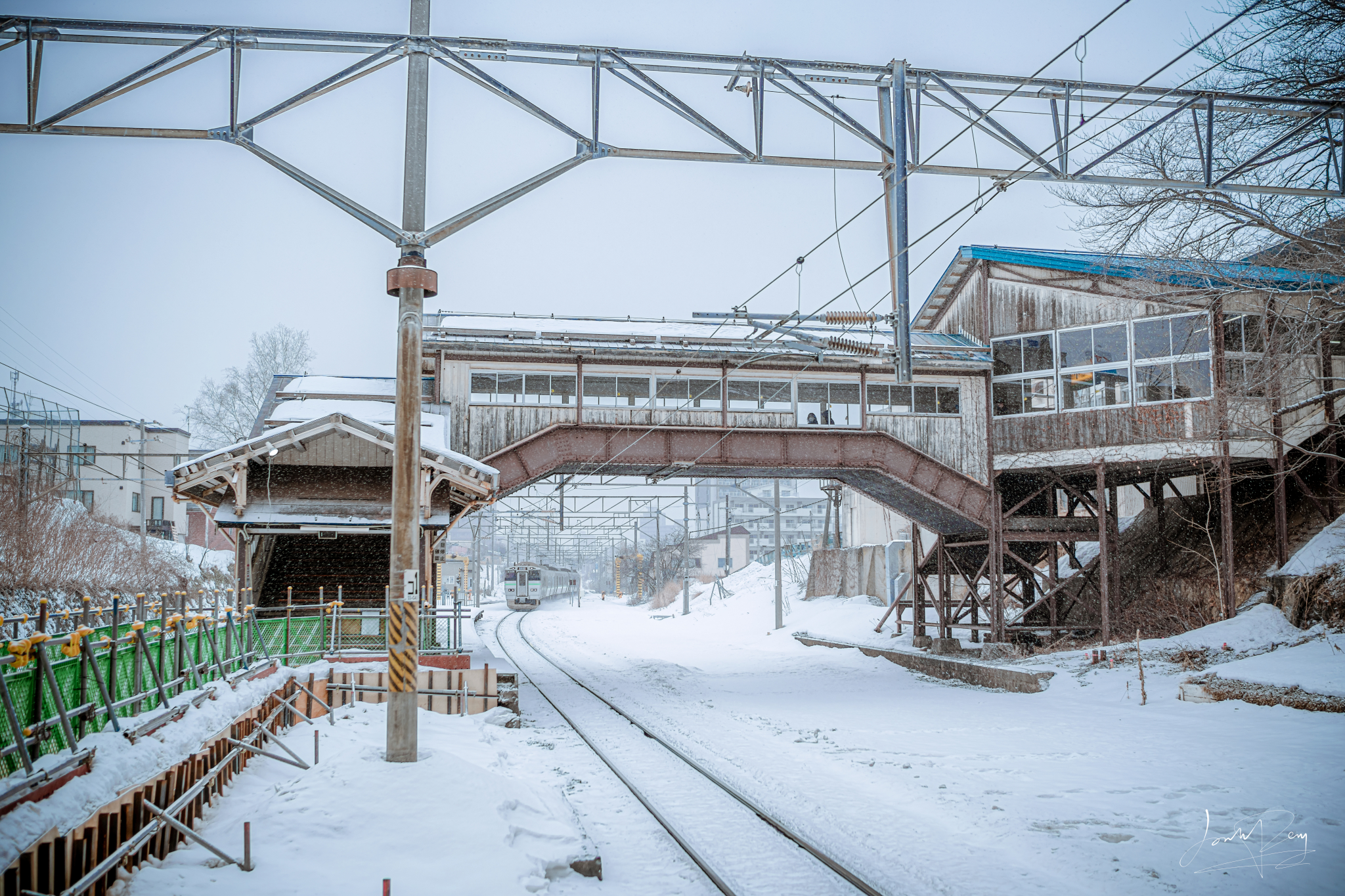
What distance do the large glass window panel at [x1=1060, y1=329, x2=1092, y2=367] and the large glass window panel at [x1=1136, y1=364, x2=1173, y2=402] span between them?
125cm

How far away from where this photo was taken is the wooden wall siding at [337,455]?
2145 centimetres

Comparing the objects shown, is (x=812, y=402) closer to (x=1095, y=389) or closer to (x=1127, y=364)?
(x=1095, y=389)

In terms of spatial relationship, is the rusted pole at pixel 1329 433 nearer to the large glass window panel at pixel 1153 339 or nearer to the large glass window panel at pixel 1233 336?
the large glass window panel at pixel 1233 336

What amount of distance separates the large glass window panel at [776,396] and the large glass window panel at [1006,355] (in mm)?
5694

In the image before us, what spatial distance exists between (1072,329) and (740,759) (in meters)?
16.1

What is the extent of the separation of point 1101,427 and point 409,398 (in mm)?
19131

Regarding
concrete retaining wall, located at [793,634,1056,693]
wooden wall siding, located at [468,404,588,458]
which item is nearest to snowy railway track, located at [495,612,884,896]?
wooden wall siding, located at [468,404,588,458]

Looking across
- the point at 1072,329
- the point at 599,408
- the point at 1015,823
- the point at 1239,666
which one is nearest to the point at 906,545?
the point at 1072,329

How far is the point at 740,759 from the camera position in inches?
532

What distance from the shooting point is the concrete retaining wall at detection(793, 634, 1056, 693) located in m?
20.4

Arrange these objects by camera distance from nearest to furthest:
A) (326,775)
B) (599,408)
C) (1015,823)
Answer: (326,775) → (1015,823) → (599,408)

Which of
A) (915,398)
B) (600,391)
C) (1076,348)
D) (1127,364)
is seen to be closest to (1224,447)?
(1127,364)

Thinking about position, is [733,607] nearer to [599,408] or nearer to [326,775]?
[599,408]

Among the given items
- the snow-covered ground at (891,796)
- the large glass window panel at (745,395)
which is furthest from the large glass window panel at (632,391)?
the snow-covered ground at (891,796)
